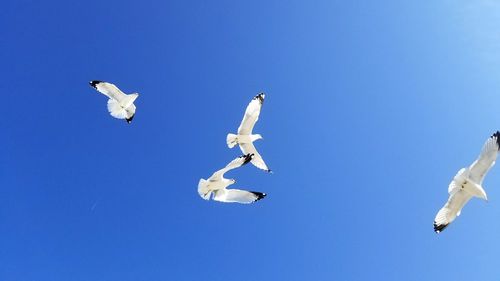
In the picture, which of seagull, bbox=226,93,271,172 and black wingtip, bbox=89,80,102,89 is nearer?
black wingtip, bbox=89,80,102,89

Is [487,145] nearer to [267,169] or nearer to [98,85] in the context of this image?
[267,169]

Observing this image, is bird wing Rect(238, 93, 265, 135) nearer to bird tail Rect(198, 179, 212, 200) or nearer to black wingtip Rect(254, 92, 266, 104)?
black wingtip Rect(254, 92, 266, 104)

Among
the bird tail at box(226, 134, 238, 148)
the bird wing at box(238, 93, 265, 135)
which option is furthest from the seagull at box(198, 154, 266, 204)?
the bird wing at box(238, 93, 265, 135)

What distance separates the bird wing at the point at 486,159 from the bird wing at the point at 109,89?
873cm

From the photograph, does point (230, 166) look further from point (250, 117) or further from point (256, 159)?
point (256, 159)

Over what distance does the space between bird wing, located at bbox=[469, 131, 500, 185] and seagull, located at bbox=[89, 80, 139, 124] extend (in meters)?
8.46

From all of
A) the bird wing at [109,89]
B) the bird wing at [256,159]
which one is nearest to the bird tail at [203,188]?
the bird wing at [256,159]

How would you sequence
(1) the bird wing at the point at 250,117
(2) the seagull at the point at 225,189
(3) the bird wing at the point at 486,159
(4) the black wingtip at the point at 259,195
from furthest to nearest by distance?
(1) the bird wing at the point at 250,117, (4) the black wingtip at the point at 259,195, (2) the seagull at the point at 225,189, (3) the bird wing at the point at 486,159

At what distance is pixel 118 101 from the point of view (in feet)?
50.7

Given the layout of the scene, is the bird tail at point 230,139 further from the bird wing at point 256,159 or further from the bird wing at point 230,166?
the bird wing at point 230,166

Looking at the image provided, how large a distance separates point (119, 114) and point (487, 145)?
9.05 meters

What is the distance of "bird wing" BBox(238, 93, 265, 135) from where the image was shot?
15.5 meters

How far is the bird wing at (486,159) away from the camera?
13.2 metres

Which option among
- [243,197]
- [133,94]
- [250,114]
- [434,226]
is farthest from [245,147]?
[434,226]
